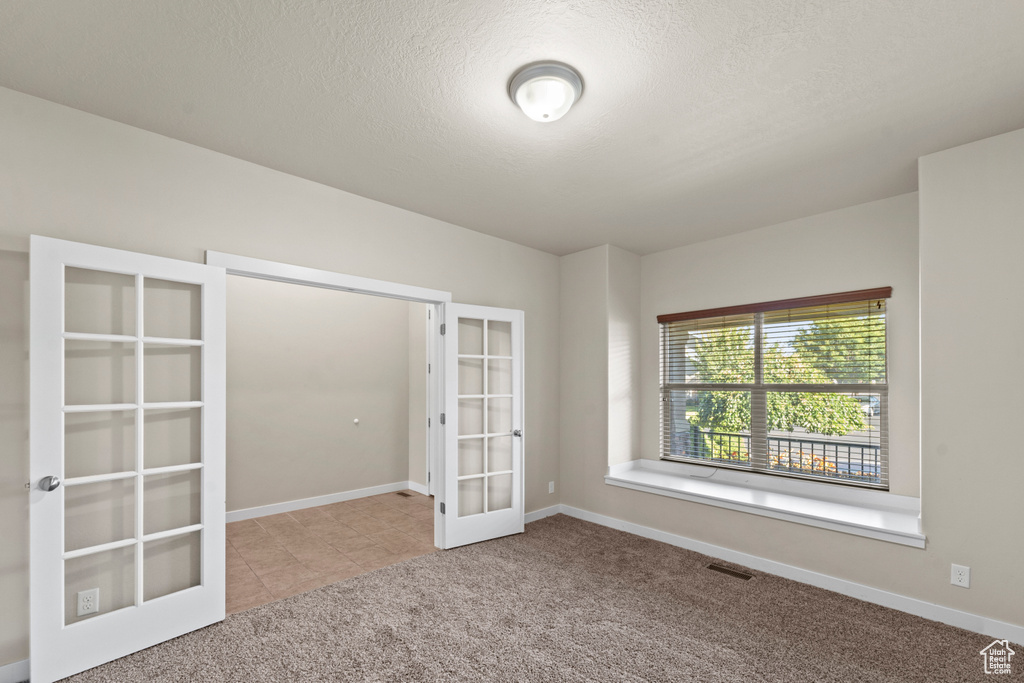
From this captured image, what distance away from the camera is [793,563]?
3379 mm

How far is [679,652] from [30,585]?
305 cm

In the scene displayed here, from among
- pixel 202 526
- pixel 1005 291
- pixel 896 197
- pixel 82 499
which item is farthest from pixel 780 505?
pixel 82 499

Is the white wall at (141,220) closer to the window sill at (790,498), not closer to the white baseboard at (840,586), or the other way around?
the window sill at (790,498)

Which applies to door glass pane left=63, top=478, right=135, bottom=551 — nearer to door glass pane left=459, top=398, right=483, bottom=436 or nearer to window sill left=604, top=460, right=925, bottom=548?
door glass pane left=459, top=398, right=483, bottom=436

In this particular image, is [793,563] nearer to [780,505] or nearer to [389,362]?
[780,505]

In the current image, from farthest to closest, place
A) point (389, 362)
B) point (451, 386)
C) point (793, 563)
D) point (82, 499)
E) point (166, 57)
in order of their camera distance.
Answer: point (389, 362) → point (451, 386) → point (793, 563) → point (82, 499) → point (166, 57)

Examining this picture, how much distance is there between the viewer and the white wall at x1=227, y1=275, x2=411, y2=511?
4828 mm

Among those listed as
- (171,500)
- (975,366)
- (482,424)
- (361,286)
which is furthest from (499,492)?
(975,366)

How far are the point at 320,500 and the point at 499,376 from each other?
255 centimetres

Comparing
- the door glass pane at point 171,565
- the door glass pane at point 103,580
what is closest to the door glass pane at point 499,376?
the door glass pane at point 171,565

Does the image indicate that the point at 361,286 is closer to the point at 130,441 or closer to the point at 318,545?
the point at 130,441

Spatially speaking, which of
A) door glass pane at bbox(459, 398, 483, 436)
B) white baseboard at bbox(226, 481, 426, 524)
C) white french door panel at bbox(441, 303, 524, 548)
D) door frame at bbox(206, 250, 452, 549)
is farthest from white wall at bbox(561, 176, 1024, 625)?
white baseboard at bbox(226, 481, 426, 524)

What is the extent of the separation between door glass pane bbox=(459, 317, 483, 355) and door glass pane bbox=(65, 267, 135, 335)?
2251 millimetres

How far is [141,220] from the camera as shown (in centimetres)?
259
